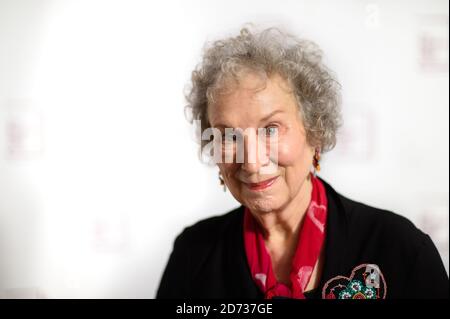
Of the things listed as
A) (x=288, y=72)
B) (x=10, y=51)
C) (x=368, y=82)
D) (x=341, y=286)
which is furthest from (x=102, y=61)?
(x=341, y=286)

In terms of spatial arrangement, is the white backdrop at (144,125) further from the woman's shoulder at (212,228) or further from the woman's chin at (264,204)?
the woman's chin at (264,204)

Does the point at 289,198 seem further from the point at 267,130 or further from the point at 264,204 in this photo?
the point at 267,130

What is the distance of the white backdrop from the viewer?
3.86 ft

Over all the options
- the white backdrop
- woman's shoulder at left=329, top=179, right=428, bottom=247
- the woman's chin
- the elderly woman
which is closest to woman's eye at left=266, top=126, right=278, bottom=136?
the elderly woman

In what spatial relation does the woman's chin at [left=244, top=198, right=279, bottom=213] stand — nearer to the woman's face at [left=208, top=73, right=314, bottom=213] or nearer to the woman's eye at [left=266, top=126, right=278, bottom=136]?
the woman's face at [left=208, top=73, right=314, bottom=213]

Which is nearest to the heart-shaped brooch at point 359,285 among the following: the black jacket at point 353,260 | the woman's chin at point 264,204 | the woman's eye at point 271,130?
the black jacket at point 353,260

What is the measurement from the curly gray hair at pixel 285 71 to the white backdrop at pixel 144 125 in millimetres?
243

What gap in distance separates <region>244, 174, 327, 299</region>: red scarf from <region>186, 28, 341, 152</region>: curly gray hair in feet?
0.47

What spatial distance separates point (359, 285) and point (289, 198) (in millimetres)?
236

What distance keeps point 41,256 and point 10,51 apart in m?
0.61

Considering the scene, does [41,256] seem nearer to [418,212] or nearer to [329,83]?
[329,83]

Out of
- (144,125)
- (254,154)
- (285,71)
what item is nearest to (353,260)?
(254,154)

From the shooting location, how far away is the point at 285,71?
86 cm

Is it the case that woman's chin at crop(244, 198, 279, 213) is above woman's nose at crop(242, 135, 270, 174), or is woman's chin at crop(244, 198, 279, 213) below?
below
